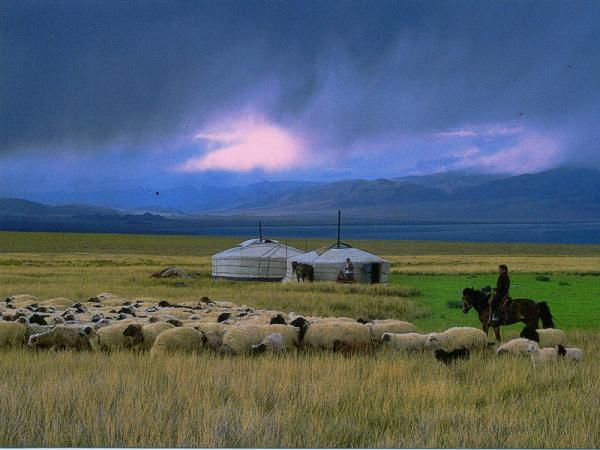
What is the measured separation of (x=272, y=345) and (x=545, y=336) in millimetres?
4152

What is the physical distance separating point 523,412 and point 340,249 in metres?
21.2

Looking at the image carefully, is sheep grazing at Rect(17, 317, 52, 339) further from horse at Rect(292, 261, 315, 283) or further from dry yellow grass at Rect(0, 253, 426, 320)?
horse at Rect(292, 261, 315, 283)

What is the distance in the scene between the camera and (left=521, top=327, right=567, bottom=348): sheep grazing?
9.82 metres

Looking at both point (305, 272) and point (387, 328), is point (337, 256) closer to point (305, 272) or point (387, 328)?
point (305, 272)

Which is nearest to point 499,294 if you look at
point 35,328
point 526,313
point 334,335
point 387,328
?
point 526,313

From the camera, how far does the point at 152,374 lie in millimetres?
7156

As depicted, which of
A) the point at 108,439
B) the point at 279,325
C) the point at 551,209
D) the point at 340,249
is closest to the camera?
the point at 108,439

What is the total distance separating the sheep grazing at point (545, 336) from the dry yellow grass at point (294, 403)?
1.52 m

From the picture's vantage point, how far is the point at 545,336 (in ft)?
32.8

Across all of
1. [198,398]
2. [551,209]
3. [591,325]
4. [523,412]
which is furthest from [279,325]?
[551,209]

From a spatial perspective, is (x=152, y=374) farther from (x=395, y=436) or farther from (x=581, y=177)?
(x=581, y=177)

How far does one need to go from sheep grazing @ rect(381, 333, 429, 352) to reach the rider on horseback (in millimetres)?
1526

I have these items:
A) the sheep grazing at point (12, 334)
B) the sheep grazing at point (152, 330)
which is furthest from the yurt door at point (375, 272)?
the sheep grazing at point (12, 334)

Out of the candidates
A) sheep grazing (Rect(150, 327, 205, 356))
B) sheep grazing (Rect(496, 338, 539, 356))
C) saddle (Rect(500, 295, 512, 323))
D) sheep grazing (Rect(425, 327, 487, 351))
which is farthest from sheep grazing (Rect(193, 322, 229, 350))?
saddle (Rect(500, 295, 512, 323))
